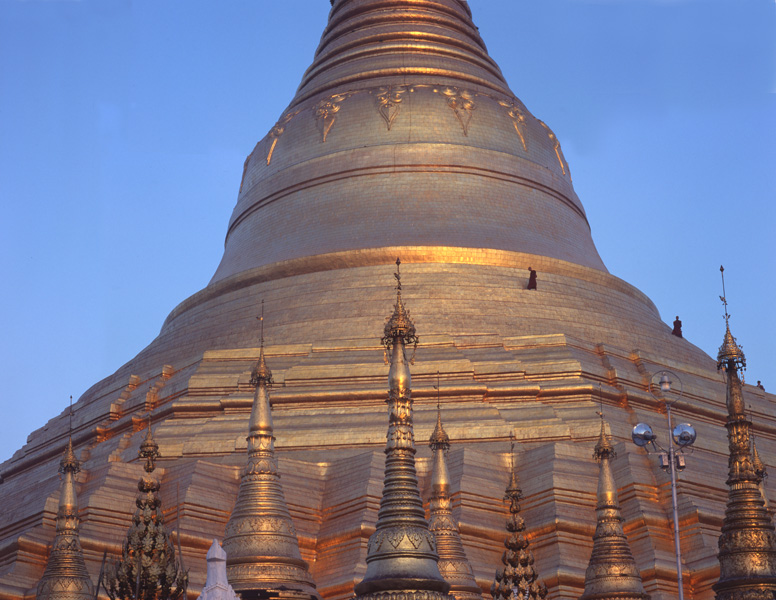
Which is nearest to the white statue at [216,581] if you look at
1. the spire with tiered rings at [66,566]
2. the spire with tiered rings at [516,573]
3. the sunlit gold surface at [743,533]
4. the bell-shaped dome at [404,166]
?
the sunlit gold surface at [743,533]

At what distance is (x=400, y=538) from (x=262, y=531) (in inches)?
219

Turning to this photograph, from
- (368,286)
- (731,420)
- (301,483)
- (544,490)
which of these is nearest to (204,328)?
(368,286)

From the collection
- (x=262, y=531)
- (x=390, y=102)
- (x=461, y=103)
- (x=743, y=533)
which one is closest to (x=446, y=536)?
(x=262, y=531)

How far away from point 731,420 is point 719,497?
11104mm

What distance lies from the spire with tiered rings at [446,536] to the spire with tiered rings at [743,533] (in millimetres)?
5663

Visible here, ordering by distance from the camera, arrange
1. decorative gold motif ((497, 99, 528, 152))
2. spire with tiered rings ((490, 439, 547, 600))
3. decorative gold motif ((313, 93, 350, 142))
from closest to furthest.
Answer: spire with tiered rings ((490, 439, 547, 600))
decorative gold motif ((313, 93, 350, 142))
decorative gold motif ((497, 99, 528, 152))

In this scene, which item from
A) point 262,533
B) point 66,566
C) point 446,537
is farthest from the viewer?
point 446,537

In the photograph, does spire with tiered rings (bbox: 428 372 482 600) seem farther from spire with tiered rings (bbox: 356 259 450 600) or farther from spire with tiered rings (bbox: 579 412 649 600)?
spire with tiered rings (bbox: 356 259 450 600)

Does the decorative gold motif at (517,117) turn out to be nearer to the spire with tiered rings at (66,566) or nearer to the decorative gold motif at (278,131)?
the decorative gold motif at (278,131)

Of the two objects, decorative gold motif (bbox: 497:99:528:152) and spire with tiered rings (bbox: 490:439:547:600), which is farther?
decorative gold motif (bbox: 497:99:528:152)

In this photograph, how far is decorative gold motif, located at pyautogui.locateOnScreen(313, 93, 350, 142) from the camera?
39.0 meters

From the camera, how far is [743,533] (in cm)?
1568

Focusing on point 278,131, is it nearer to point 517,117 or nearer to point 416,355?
point 517,117

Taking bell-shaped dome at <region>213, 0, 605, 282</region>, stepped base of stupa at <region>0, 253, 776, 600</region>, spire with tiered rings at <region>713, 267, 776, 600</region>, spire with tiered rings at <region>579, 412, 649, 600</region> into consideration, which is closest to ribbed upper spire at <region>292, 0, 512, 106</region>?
bell-shaped dome at <region>213, 0, 605, 282</region>
